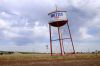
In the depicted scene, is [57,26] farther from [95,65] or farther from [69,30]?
[95,65]

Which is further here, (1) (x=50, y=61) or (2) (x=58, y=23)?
(2) (x=58, y=23)

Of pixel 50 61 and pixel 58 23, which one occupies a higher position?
pixel 58 23

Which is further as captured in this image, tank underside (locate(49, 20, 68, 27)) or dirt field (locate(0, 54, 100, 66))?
tank underside (locate(49, 20, 68, 27))

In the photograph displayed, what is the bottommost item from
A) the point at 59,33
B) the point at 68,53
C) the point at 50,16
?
the point at 68,53

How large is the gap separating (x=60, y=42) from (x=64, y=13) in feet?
19.4

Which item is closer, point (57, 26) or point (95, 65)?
point (95, 65)

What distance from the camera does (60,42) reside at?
52188 mm

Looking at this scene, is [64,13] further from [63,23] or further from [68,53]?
[68,53]

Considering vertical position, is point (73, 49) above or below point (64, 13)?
below

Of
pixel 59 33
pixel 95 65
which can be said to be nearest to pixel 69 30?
pixel 59 33

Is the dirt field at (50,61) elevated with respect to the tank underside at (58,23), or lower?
lower

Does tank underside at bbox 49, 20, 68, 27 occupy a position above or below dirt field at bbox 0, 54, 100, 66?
above

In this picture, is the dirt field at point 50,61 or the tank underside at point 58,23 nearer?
the dirt field at point 50,61

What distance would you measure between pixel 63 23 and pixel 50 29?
3.26 meters
